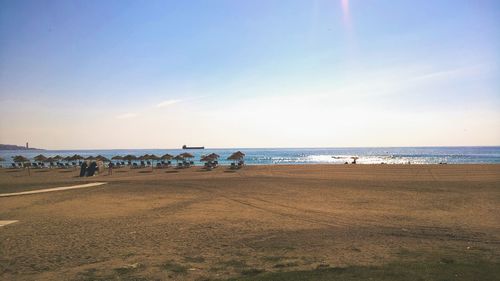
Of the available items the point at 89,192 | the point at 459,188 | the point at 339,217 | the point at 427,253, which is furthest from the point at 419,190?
the point at 89,192

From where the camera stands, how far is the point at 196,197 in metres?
17.8

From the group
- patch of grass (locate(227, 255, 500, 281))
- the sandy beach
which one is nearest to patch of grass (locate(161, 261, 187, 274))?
the sandy beach

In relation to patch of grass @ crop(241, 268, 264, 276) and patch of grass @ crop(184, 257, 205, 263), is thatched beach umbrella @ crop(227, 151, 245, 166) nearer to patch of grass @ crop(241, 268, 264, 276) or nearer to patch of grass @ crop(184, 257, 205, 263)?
patch of grass @ crop(184, 257, 205, 263)

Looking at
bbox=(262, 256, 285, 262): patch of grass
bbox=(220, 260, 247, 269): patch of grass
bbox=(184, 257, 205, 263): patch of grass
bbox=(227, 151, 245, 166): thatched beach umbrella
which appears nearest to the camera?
bbox=(220, 260, 247, 269): patch of grass

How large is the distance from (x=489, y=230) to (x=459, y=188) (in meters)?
11.3

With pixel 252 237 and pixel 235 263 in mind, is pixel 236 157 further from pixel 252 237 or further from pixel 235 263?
pixel 235 263

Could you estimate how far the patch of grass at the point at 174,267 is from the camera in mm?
6917

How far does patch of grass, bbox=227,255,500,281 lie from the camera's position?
5.97m

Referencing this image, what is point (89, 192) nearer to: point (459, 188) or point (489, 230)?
point (489, 230)

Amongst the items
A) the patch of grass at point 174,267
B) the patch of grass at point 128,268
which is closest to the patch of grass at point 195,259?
the patch of grass at point 174,267

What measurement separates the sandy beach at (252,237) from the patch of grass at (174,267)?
20mm

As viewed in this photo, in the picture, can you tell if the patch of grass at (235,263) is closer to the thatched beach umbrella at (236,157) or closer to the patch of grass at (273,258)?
the patch of grass at (273,258)

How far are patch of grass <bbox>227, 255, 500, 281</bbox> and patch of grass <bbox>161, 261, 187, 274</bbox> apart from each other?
1.28 meters

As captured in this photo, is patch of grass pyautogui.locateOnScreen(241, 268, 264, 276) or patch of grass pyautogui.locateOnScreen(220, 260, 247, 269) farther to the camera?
patch of grass pyautogui.locateOnScreen(220, 260, 247, 269)
